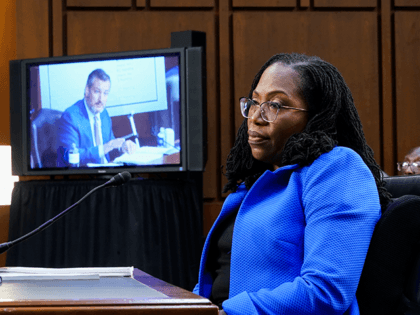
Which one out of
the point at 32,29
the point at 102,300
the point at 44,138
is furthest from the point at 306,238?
the point at 32,29

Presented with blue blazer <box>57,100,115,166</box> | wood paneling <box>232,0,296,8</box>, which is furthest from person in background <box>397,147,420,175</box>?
blue blazer <box>57,100,115,166</box>

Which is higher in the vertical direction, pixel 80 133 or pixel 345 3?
pixel 345 3

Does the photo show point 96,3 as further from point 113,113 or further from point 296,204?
point 296,204

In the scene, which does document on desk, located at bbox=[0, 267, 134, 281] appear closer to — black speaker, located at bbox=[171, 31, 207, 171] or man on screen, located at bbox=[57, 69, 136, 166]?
black speaker, located at bbox=[171, 31, 207, 171]

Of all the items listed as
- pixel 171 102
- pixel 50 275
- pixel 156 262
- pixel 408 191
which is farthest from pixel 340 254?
pixel 171 102

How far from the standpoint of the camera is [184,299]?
71cm

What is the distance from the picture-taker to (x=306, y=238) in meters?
0.94

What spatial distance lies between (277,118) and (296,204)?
255mm

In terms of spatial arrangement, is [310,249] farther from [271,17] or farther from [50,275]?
[271,17]

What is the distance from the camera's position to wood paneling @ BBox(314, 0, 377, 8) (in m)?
4.07

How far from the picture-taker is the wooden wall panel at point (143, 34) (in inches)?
158

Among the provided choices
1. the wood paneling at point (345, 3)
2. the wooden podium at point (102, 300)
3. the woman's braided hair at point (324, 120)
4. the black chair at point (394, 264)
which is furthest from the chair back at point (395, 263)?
the wood paneling at point (345, 3)

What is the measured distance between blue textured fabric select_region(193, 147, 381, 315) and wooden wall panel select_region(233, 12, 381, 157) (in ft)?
9.89

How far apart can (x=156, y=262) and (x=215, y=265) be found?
1.90 m
